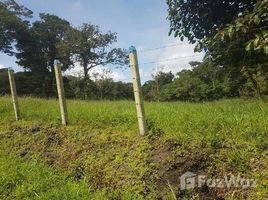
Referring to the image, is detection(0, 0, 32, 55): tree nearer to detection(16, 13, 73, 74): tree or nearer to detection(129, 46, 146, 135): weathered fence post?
detection(16, 13, 73, 74): tree

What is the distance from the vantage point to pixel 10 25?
4119 cm

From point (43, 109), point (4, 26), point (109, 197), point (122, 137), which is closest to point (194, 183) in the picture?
point (109, 197)

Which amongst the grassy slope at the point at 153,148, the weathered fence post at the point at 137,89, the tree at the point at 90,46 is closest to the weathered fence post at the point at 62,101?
the grassy slope at the point at 153,148

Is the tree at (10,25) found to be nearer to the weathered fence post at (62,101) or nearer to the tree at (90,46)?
the tree at (90,46)

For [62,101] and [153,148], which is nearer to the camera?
[153,148]

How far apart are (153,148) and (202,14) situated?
3.10 m

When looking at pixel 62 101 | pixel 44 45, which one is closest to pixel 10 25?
pixel 44 45

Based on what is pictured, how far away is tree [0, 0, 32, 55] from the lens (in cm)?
4097

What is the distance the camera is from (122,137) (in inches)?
235

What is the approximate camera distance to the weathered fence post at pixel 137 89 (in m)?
5.80

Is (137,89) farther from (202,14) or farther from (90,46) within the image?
(90,46)

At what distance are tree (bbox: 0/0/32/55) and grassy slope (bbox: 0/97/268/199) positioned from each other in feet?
120

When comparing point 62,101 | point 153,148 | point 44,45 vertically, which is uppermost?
point 44,45

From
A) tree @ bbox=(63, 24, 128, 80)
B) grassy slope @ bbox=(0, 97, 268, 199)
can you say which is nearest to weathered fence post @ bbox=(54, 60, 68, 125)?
grassy slope @ bbox=(0, 97, 268, 199)
